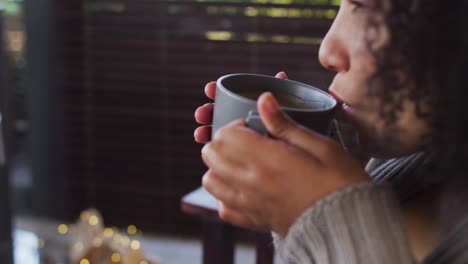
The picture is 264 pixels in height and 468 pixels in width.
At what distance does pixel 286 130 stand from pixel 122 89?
1835mm

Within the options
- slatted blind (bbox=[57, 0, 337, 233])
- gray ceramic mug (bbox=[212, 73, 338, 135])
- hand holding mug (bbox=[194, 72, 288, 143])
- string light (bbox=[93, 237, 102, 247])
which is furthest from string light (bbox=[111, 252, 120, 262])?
gray ceramic mug (bbox=[212, 73, 338, 135])

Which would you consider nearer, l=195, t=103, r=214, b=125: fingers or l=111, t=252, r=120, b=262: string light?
l=195, t=103, r=214, b=125: fingers

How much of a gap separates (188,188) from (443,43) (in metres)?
1.84

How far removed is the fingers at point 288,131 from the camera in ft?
1.32

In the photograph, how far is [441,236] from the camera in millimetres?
437

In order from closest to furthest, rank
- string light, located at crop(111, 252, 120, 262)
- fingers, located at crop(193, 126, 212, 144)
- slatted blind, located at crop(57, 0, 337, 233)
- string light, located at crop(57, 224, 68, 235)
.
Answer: fingers, located at crop(193, 126, 212, 144) → string light, located at crop(111, 252, 120, 262) → slatted blind, located at crop(57, 0, 337, 233) → string light, located at crop(57, 224, 68, 235)

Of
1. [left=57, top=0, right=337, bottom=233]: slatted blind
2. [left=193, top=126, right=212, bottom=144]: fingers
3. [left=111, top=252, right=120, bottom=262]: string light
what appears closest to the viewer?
[left=193, top=126, right=212, bottom=144]: fingers

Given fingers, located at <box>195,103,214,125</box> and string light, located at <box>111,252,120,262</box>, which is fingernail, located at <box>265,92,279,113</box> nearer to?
fingers, located at <box>195,103,214,125</box>

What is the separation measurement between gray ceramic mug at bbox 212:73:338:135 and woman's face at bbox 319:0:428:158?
17 mm

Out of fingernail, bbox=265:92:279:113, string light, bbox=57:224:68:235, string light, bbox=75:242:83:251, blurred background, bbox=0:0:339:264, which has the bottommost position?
string light, bbox=57:224:68:235

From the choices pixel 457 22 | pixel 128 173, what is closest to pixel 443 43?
pixel 457 22

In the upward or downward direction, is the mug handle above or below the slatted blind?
above

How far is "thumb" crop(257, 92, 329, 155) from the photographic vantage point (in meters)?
0.40

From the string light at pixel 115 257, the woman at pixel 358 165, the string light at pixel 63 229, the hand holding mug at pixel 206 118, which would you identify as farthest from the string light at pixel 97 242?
the woman at pixel 358 165
